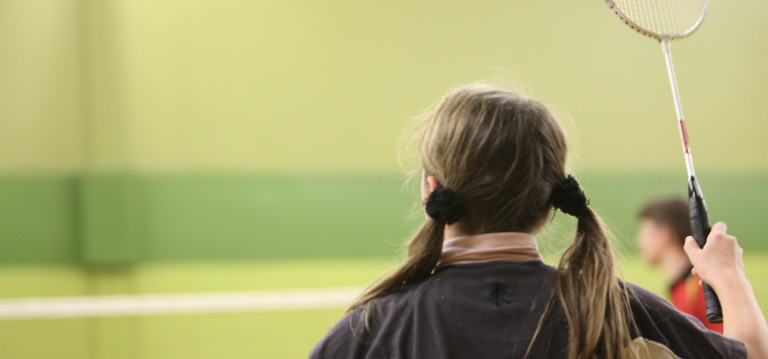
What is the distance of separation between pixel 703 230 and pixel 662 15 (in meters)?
0.62

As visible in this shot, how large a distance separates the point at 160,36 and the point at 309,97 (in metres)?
0.62

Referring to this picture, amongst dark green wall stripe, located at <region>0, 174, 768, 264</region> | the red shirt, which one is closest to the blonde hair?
the red shirt

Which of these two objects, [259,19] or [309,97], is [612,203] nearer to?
[309,97]

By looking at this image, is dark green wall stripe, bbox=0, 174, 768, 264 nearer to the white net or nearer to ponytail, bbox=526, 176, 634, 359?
the white net

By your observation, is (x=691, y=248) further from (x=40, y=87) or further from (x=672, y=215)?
(x=40, y=87)

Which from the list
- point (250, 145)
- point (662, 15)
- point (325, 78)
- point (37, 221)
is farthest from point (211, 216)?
point (662, 15)

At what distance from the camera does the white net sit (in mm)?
1649

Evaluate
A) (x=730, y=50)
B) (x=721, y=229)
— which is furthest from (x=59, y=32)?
(x=730, y=50)

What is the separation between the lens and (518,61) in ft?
11.4

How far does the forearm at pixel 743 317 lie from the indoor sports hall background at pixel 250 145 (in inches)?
61.1

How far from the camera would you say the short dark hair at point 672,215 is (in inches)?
108

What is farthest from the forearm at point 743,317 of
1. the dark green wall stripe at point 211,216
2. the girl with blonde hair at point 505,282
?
Result: the dark green wall stripe at point 211,216

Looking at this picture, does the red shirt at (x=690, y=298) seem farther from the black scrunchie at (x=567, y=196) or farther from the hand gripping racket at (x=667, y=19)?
the black scrunchie at (x=567, y=196)

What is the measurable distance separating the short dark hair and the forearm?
1616 millimetres
